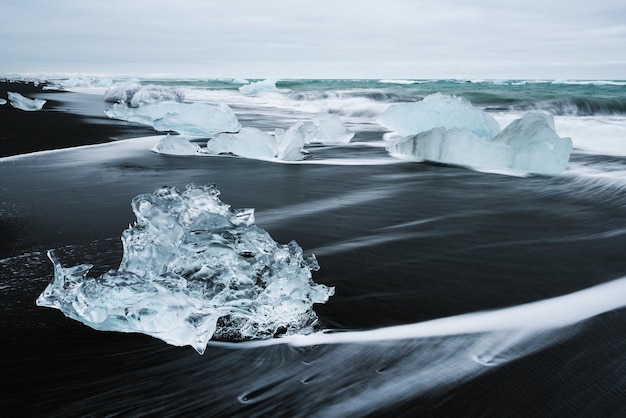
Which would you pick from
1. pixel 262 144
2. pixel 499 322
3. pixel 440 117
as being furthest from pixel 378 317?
pixel 440 117

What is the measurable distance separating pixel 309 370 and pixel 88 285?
0.69 metres

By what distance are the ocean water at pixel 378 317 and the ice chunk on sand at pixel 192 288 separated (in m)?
0.07

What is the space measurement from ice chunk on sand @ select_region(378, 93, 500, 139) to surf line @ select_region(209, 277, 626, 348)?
4655 mm

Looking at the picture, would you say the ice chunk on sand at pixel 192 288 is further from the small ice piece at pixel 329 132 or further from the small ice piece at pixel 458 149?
the small ice piece at pixel 329 132

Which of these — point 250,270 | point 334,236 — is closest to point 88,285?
point 250,270

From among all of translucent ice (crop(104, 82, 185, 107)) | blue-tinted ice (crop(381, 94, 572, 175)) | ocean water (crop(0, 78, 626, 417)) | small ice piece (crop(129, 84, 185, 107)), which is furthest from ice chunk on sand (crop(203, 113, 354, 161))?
small ice piece (crop(129, 84, 185, 107))

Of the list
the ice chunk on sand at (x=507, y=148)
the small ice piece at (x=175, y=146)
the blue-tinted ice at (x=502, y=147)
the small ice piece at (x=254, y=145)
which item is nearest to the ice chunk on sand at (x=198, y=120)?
the small ice piece at (x=175, y=146)

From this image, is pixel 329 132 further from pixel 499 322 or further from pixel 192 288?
pixel 192 288

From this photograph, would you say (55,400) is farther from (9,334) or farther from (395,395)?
(395,395)

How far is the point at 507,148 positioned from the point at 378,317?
12.7 ft

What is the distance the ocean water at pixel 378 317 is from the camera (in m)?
1.27

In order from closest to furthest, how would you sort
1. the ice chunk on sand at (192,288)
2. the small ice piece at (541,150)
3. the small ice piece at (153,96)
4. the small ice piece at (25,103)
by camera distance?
the ice chunk on sand at (192,288), the small ice piece at (541,150), the small ice piece at (25,103), the small ice piece at (153,96)

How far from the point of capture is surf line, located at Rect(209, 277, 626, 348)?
1538mm

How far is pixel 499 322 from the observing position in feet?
5.53
